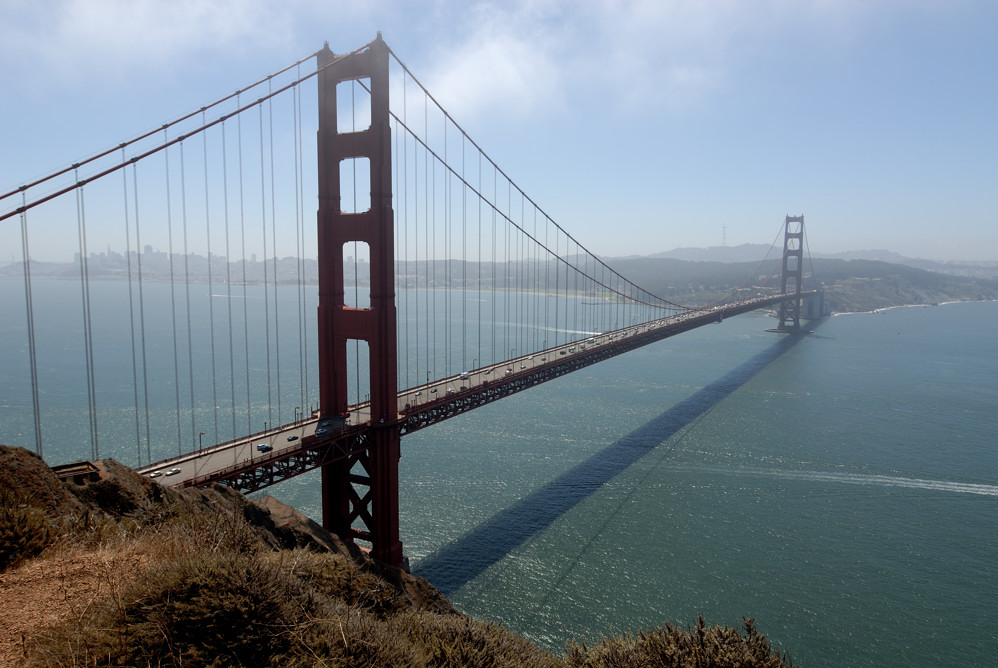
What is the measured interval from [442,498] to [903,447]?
1791 centimetres

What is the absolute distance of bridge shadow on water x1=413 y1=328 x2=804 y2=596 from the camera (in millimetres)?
13727

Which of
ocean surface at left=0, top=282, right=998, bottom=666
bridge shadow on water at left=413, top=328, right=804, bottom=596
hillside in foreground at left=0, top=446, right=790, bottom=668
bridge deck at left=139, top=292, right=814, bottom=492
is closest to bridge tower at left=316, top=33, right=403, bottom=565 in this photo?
bridge deck at left=139, top=292, right=814, bottom=492

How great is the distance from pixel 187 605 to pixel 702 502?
16098mm

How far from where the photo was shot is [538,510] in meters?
16.8

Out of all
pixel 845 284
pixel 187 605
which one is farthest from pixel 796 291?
pixel 187 605

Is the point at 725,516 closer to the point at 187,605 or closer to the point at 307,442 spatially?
the point at 307,442

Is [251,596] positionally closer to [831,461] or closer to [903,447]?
[831,461]

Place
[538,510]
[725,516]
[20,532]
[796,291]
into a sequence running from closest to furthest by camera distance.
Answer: [20,532], [725,516], [538,510], [796,291]

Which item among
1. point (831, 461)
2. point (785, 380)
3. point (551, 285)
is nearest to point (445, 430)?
point (831, 461)

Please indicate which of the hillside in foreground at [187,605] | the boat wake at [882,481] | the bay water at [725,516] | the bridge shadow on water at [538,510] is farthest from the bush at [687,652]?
the boat wake at [882,481]

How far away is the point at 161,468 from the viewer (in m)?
10.8

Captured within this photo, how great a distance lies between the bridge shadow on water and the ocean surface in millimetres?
67

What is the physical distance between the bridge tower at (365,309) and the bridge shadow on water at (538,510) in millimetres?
1298

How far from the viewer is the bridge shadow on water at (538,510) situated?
13727 millimetres
